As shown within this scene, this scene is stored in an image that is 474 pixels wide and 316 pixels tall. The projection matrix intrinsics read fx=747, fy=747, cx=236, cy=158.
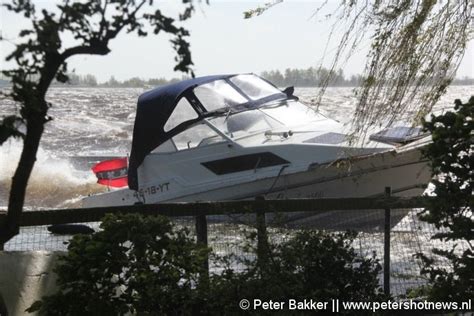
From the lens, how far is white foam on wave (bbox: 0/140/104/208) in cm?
2202

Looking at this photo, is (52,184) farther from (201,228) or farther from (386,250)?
(386,250)

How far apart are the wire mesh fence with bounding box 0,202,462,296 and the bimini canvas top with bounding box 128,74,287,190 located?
8.26m

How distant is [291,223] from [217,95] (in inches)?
402

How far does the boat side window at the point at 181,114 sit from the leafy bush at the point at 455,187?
10218 millimetres

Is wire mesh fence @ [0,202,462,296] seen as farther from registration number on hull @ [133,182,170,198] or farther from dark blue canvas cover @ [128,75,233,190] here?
registration number on hull @ [133,182,170,198]

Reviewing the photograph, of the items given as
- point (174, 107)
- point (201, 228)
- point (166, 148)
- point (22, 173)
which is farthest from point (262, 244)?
point (174, 107)

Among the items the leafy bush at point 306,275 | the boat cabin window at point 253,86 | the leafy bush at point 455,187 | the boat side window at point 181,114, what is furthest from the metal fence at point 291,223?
the boat cabin window at point 253,86

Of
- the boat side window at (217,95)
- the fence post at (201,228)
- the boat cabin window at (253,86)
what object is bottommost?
the fence post at (201,228)

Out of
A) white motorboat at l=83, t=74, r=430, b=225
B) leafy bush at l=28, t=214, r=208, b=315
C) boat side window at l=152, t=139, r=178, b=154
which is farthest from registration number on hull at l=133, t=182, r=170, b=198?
leafy bush at l=28, t=214, r=208, b=315

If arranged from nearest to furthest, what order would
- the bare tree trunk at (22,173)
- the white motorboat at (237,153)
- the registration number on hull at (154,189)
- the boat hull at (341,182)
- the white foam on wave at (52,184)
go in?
the bare tree trunk at (22,173) < the boat hull at (341,182) < the white motorboat at (237,153) < the registration number on hull at (154,189) < the white foam on wave at (52,184)

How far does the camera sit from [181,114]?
14836 mm

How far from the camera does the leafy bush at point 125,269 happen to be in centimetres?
441

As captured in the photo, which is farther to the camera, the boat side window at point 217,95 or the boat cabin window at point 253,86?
the boat cabin window at point 253,86

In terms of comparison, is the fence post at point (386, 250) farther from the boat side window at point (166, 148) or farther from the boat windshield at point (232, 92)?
the boat windshield at point (232, 92)
